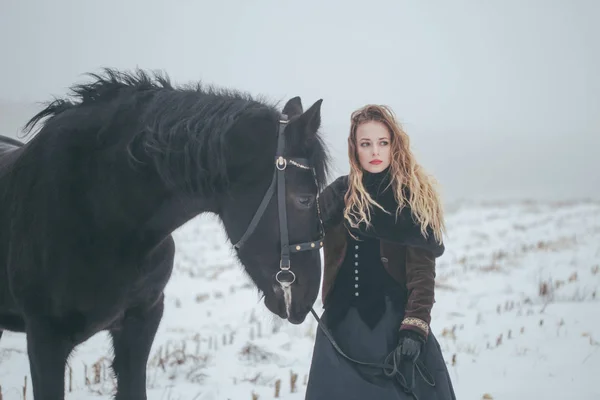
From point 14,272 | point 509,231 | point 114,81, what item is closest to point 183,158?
point 114,81

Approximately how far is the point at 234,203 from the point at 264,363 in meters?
2.58

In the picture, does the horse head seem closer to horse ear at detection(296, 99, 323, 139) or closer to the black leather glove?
horse ear at detection(296, 99, 323, 139)

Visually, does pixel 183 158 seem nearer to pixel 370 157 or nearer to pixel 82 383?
pixel 370 157

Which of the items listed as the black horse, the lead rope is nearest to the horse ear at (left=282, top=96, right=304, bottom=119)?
the black horse

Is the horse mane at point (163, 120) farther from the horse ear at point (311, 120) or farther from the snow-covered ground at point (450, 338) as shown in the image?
the snow-covered ground at point (450, 338)

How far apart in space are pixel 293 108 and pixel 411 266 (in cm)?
97

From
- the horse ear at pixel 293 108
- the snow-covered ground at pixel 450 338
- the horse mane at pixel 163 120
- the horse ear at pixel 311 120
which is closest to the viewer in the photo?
the horse ear at pixel 311 120

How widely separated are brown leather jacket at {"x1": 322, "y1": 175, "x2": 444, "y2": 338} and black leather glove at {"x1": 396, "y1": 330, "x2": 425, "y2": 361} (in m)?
0.03

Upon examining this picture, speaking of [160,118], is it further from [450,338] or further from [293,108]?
[450,338]

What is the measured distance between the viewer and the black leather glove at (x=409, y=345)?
2.00m

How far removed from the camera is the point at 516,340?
454cm

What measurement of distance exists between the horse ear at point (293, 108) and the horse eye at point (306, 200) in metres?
0.42

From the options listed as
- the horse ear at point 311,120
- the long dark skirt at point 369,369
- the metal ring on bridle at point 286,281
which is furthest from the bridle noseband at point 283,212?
the long dark skirt at point 369,369

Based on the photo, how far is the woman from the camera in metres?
2.10
